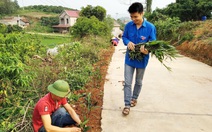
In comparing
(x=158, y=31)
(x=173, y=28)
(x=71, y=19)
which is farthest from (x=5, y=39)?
(x=71, y=19)

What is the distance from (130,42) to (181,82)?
2814mm

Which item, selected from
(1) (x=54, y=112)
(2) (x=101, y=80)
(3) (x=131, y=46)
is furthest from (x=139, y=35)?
(2) (x=101, y=80)

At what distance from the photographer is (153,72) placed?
6926 millimetres

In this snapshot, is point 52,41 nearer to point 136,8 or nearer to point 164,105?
point 164,105

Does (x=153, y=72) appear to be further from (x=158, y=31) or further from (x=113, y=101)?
(x=158, y=31)

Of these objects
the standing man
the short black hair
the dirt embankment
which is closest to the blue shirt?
the standing man

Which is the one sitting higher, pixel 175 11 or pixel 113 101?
pixel 175 11

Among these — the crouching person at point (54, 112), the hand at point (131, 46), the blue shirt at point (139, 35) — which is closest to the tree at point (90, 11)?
the blue shirt at point (139, 35)

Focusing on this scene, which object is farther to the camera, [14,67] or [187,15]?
[187,15]

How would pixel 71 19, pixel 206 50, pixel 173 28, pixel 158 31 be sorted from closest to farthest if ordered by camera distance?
1. pixel 206 50
2. pixel 173 28
3. pixel 158 31
4. pixel 71 19

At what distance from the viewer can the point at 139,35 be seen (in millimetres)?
3662

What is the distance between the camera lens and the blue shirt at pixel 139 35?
3590 mm

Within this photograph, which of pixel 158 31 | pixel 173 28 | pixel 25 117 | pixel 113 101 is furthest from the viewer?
pixel 158 31

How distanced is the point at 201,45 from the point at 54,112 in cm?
843
